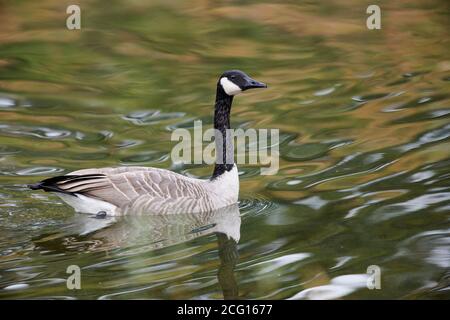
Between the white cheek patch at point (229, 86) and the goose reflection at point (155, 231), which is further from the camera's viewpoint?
the white cheek patch at point (229, 86)

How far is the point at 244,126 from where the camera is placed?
12656 mm

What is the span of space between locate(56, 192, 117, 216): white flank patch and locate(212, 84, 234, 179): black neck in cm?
125

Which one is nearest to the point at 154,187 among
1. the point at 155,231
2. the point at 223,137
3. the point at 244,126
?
the point at 155,231

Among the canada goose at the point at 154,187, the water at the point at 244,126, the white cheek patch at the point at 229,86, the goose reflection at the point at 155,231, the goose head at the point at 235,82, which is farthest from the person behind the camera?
the white cheek patch at the point at 229,86

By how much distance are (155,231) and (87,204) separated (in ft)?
2.71

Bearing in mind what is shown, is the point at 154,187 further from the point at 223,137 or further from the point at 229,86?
the point at 229,86

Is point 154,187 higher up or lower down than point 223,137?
lower down

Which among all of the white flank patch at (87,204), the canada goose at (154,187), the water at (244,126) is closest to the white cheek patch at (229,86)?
the canada goose at (154,187)

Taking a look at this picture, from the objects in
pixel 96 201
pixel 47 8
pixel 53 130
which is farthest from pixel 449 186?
pixel 47 8

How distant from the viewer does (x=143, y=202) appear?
32.7 ft

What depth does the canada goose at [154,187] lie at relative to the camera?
9.72 meters

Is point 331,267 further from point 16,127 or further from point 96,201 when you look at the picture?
point 16,127

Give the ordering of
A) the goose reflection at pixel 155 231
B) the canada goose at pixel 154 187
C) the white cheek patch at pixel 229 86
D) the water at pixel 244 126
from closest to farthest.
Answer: the water at pixel 244 126
the goose reflection at pixel 155 231
the canada goose at pixel 154 187
the white cheek patch at pixel 229 86

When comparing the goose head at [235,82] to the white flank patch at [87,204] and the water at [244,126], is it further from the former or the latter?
the white flank patch at [87,204]
